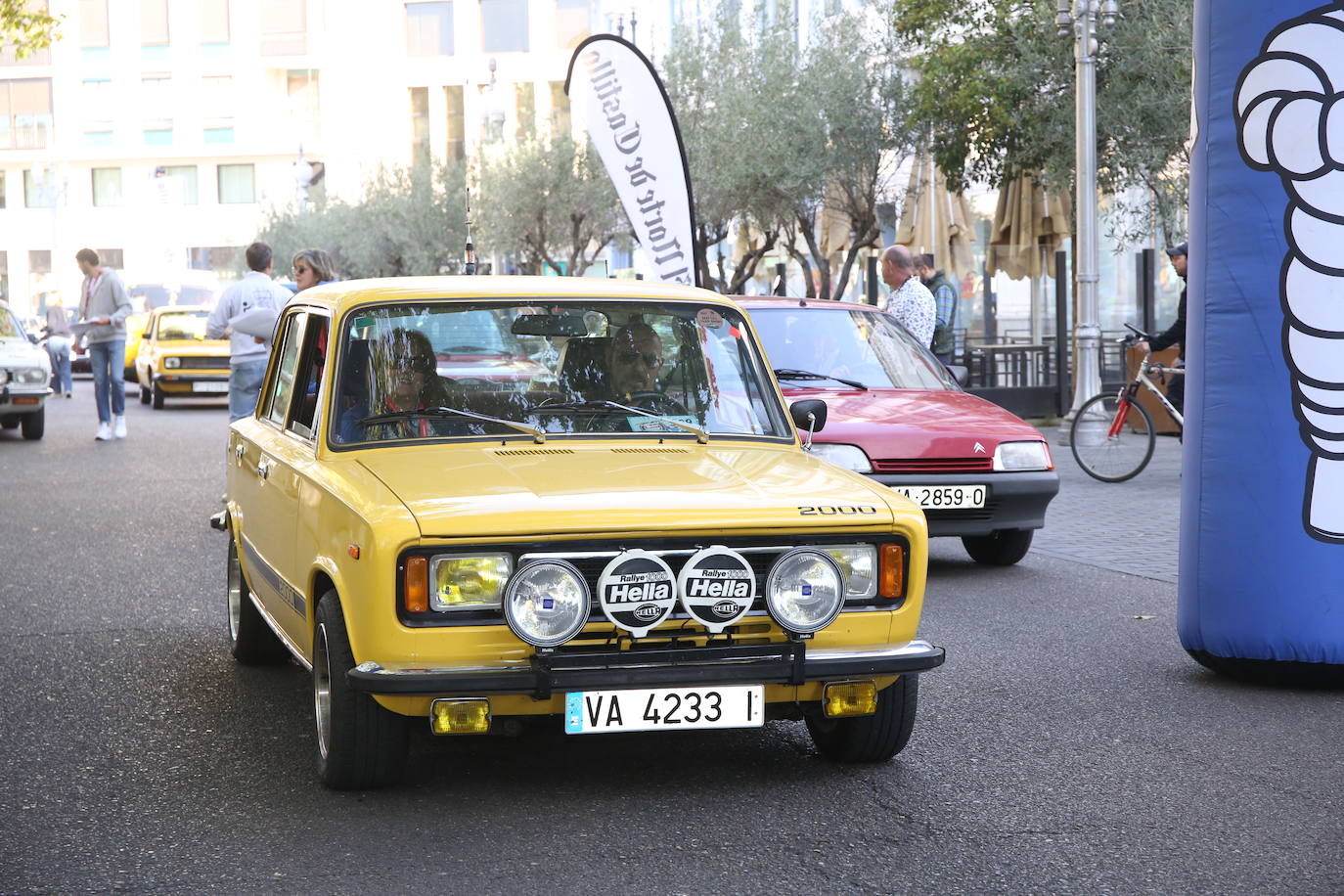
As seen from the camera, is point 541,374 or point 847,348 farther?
point 847,348

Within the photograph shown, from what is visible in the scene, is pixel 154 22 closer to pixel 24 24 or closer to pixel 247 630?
pixel 24 24

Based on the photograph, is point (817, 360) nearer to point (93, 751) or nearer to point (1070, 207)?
point (93, 751)

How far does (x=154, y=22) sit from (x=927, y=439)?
7978 centimetres

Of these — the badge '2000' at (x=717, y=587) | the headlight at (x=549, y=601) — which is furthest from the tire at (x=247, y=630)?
the badge '2000' at (x=717, y=587)

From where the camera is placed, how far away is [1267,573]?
638 centimetres

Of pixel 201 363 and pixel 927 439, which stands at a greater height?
pixel 927 439

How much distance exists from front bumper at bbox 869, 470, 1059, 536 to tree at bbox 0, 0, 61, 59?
16215mm

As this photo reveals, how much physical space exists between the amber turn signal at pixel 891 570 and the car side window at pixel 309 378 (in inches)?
76.5

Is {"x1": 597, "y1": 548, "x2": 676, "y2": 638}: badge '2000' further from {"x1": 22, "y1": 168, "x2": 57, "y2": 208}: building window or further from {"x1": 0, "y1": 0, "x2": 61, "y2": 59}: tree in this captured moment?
{"x1": 22, "y1": 168, "x2": 57, "y2": 208}: building window

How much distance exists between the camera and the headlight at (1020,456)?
9.45 metres

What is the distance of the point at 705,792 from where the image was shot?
16.8 ft

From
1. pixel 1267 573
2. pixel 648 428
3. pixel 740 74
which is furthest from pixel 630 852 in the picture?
pixel 740 74

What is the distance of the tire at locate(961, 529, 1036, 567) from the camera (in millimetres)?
9867

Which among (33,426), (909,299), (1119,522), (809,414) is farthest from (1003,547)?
(33,426)
